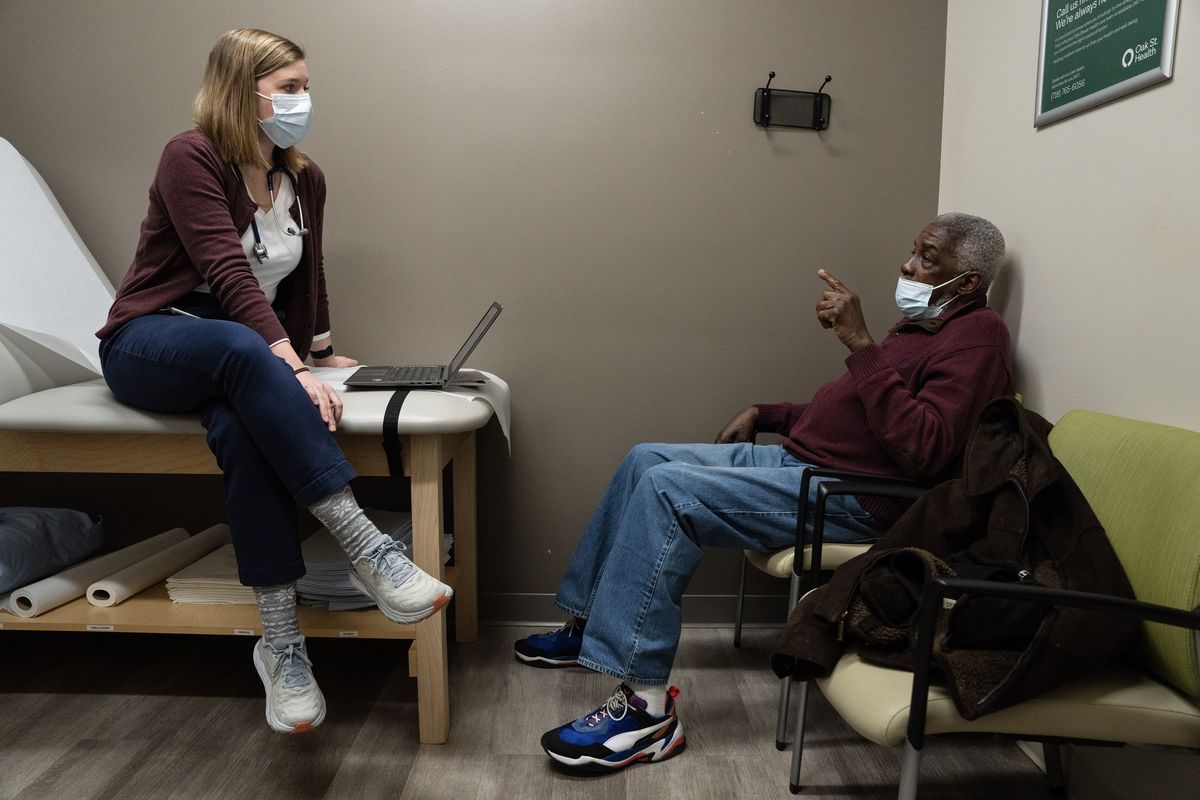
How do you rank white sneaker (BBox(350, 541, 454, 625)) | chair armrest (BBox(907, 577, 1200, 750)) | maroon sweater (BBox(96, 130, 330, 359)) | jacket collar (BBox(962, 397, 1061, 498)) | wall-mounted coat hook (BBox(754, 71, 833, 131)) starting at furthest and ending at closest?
1. wall-mounted coat hook (BBox(754, 71, 833, 131))
2. maroon sweater (BBox(96, 130, 330, 359))
3. white sneaker (BBox(350, 541, 454, 625))
4. jacket collar (BBox(962, 397, 1061, 498))
5. chair armrest (BBox(907, 577, 1200, 750))

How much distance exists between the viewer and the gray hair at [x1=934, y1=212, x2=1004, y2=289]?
1.80 m

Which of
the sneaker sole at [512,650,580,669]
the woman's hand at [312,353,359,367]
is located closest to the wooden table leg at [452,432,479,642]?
the sneaker sole at [512,650,580,669]

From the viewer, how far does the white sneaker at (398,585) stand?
1.55m

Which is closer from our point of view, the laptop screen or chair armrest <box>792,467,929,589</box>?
chair armrest <box>792,467,929,589</box>

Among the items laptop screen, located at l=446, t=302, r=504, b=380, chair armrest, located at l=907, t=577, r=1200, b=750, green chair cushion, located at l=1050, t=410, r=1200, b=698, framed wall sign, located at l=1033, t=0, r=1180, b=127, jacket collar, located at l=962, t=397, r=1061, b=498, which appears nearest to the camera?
chair armrest, located at l=907, t=577, r=1200, b=750

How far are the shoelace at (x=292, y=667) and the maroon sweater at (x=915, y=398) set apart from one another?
1.15 m

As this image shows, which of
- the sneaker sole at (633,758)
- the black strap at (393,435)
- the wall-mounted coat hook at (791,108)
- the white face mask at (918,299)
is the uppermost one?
the wall-mounted coat hook at (791,108)

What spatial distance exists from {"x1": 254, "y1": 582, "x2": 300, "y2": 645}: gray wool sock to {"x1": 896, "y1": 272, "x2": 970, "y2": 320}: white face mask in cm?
142

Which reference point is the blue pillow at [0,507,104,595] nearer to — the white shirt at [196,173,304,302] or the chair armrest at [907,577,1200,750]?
the white shirt at [196,173,304,302]

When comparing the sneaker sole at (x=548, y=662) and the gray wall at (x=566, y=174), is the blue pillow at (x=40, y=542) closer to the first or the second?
the gray wall at (x=566, y=174)

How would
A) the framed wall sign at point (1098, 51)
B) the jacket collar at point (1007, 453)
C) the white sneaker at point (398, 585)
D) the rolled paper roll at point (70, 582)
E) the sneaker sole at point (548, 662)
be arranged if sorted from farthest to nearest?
the sneaker sole at point (548, 662), the rolled paper roll at point (70, 582), the white sneaker at point (398, 585), the framed wall sign at point (1098, 51), the jacket collar at point (1007, 453)

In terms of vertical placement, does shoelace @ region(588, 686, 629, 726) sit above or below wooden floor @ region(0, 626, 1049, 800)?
above

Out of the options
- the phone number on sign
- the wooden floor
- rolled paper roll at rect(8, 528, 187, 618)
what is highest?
the phone number on sign

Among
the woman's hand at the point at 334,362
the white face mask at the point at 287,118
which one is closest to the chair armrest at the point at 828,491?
the woman's hand at the point at 334,362
